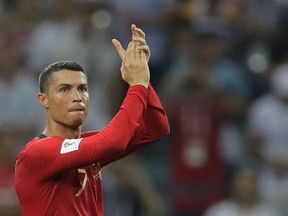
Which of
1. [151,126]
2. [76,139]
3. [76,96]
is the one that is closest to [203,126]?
[151,126]

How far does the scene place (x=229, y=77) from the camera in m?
10.5

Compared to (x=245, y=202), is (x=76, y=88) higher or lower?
higher

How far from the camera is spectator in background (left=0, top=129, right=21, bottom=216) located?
875cm

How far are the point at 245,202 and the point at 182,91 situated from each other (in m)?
1.54

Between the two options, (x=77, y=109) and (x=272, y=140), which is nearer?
(x=77, y=109)

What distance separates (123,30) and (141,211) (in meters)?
2.66

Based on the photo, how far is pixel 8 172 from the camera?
29.6 ft

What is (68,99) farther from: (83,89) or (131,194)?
(131,194)

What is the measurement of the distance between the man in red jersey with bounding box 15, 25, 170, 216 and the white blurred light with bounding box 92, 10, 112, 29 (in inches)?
228

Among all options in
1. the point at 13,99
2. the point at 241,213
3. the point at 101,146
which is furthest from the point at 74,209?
the point at 13,99

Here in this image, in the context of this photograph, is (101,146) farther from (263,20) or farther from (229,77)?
(263,20)

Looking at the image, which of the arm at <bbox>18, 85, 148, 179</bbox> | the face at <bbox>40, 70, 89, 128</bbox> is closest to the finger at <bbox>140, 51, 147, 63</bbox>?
the arm at <bbox>18, 85, 148, 179</bbox>

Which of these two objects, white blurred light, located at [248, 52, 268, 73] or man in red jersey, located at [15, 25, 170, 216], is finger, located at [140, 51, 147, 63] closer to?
man in red jersey, located at [15, 25, 170, 216]

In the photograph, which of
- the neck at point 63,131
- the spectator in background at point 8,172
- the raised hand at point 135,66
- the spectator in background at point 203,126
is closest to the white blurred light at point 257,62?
the spectator in background at point 203,126
